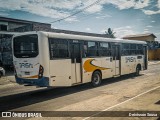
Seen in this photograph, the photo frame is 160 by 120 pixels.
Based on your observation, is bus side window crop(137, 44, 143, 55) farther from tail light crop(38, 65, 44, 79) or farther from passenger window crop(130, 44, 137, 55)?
tail light crop(38, 65, 44, 79)

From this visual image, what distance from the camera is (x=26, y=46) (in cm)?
1065

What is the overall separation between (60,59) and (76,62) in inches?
54.4

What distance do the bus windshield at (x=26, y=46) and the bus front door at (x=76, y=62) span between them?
2.36m

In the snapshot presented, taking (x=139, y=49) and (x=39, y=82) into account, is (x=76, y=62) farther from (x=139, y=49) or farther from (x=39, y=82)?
(x=139, y=49)

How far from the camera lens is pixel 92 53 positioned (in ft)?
43.0

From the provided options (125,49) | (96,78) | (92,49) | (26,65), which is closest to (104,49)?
(92,49)

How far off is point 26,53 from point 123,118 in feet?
20.4

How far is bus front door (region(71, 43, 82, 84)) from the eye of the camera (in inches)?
457

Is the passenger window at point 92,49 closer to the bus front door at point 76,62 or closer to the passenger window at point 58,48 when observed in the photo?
the bus front door at point 76,62

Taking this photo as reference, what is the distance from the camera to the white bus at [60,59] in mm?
10023

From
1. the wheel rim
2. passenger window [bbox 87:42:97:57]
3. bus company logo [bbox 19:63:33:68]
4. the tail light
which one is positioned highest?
passenger window [bbox 87:42:97:57]

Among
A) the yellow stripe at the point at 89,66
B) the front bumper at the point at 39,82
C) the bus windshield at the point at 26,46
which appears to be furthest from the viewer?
the yellow stripe at the point at 89,66

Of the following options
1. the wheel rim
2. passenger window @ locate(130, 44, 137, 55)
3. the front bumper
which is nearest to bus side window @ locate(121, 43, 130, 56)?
passenger window @ locate(130, 44, 137, 55)

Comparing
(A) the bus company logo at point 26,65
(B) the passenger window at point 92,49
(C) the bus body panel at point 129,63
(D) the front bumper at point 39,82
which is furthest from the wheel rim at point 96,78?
(A) the bus company logo at point 26,65
